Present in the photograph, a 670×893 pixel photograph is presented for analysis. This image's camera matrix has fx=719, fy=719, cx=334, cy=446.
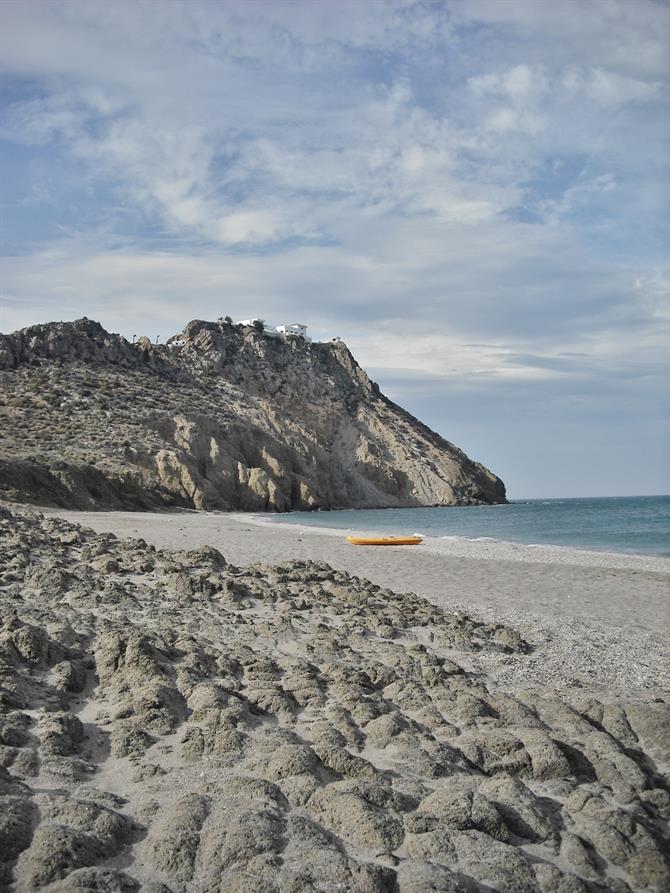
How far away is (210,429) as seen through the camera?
2458 inches

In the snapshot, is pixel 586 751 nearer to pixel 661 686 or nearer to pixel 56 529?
pixel 661 686

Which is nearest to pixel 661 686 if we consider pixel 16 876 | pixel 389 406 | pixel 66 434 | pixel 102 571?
pixel 16 876

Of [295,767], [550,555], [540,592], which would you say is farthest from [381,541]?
[295,767]

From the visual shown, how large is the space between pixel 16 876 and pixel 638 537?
3558cm

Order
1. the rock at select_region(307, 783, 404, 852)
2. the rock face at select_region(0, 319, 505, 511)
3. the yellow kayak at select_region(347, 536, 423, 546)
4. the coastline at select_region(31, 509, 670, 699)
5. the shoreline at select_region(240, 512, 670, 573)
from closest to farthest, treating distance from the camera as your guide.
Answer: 1. the rock at select_region(307, 783, 404, 852)
2. the coastline at select_region(31, 509, 670, 699)
3. the shoreline at select_region(240, 512, 670, 573)
4. the yellow kayak at select_region(347, 536, 423, 546)
5. the rock face at select_region(0, 319, 505, 511)

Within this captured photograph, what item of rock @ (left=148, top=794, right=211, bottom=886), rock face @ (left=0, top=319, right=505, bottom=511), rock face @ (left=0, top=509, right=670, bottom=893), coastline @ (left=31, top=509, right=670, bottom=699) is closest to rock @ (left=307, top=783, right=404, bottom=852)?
rock face @ (left=0, top=509, right=670, bottom=893)

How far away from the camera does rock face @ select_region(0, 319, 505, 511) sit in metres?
46.9

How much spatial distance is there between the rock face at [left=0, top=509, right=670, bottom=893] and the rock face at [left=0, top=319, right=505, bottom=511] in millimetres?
28535

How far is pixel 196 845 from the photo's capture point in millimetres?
4098

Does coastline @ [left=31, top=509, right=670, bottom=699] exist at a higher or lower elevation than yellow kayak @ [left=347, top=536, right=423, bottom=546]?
lower

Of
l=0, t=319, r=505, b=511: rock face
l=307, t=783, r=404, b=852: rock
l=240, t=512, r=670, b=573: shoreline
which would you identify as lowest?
l=307, t=783, r=404, b=852: rock

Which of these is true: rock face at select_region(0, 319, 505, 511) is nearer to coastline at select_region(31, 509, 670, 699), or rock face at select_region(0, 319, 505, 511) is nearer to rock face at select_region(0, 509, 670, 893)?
coastline at select_region(31, 509, 670, 699)

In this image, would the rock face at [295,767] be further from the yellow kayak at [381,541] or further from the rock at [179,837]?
the yellow kayak at [381,541]

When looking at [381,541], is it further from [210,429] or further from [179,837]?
[210,429]
